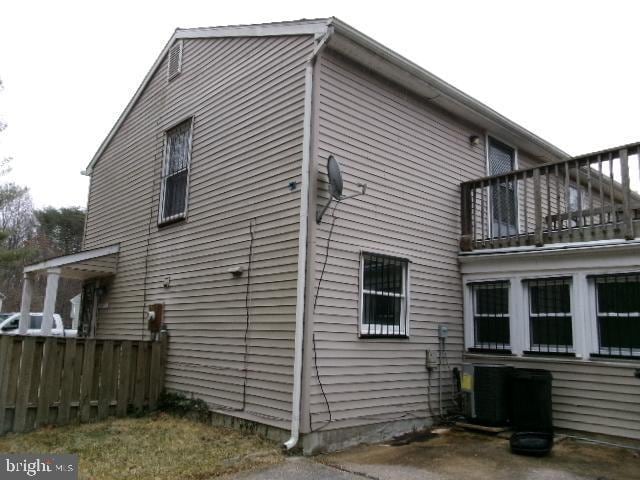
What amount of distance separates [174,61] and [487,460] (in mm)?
9346

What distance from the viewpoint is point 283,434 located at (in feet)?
21.5

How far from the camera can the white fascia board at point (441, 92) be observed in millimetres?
7336

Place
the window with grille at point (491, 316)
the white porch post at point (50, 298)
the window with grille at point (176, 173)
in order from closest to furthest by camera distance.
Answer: the window with grille at point (491, 316) → the window with grille at point (176, 173) → the white porch post at point (50, 298)

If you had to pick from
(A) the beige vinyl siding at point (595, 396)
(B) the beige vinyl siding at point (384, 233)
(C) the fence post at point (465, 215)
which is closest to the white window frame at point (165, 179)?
(B) the beige vinyl siding at point (384, 233)

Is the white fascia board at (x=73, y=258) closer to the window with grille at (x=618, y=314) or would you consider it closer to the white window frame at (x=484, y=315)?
the white window frame at (x=484, y=315)

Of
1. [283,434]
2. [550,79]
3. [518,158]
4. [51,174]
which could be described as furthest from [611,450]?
[51,174]

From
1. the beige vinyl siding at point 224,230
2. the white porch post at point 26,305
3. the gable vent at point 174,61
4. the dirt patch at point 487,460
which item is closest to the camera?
the dirt patch at point 487,460

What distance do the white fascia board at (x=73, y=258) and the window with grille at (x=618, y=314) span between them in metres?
9.29

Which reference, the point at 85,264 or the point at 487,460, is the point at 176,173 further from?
the point at 487,460

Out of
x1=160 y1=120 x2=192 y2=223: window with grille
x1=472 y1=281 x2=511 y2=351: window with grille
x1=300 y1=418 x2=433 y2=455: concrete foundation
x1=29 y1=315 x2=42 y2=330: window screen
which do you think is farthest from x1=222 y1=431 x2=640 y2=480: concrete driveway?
x1=29 y1=315 x2=42 y2=330: window screen

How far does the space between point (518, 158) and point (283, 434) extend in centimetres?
785

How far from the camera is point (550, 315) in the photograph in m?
8.14

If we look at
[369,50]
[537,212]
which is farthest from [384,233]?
[369,50]

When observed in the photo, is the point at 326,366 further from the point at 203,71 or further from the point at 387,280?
the point at 203,71
